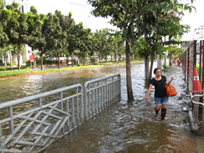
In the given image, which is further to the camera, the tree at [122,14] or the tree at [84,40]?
the tree at [84,40]

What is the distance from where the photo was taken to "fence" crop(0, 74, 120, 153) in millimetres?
3058

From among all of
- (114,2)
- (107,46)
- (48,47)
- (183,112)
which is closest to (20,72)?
(48,47)

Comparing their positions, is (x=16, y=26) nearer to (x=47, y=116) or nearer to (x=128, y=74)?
(x=128, y=74)

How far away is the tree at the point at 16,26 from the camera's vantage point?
70.4 ft

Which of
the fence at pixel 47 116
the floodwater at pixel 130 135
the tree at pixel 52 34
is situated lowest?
the floodwater at pixel 130 135

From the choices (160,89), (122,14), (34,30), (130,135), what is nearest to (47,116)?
(130,135)

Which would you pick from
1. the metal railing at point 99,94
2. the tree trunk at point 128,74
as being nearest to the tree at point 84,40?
the tree trunk at point 128,74

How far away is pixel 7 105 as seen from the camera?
2.86 m

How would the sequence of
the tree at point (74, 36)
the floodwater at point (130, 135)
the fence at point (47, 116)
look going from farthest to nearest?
the tree at point (74, 36), the floodwater at point (130, 135), the fence at point (47, 116)

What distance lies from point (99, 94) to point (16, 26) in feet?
62.8

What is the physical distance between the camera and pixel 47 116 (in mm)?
3646

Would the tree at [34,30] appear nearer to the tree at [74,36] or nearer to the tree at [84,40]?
the tree at [74,36]

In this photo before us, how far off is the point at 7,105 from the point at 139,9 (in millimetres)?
5456

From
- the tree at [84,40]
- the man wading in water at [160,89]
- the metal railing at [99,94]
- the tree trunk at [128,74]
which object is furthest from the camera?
the tree at [84,40]
